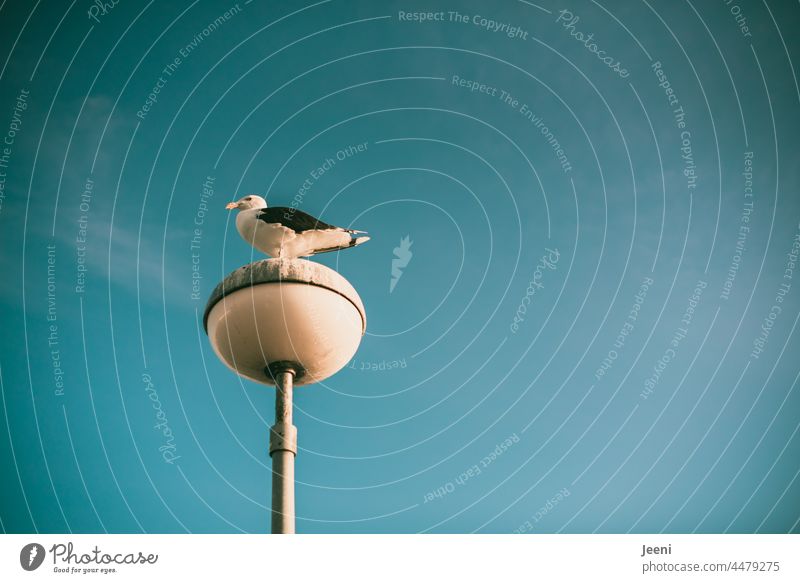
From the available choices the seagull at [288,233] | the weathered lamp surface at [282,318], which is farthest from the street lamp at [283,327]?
the seagull at [288,233]

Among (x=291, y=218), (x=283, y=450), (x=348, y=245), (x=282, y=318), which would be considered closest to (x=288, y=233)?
(x=291, y=218)

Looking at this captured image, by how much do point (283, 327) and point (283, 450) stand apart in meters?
2.10

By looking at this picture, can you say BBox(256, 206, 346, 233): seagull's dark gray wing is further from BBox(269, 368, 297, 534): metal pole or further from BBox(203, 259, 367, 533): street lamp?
BBox(269, 368, 297, 534): metal pole

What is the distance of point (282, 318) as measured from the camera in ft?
40.9

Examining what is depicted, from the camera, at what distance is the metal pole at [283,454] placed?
11.5 m

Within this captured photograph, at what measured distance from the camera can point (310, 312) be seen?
41.3 ft

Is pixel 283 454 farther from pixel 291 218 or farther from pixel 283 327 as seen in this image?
pixel 291 218

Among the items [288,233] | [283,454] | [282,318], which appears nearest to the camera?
[283,454]

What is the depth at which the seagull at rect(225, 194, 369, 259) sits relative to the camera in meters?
14.6

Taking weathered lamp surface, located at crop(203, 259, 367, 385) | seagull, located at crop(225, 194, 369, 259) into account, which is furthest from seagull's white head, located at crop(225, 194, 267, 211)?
weathered lamp surface, located at crop(203, 259, 367, 385)

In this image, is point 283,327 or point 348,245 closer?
point 283,327

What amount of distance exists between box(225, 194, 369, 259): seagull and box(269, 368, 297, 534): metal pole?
2.87 m

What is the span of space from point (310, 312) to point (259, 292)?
95cm
